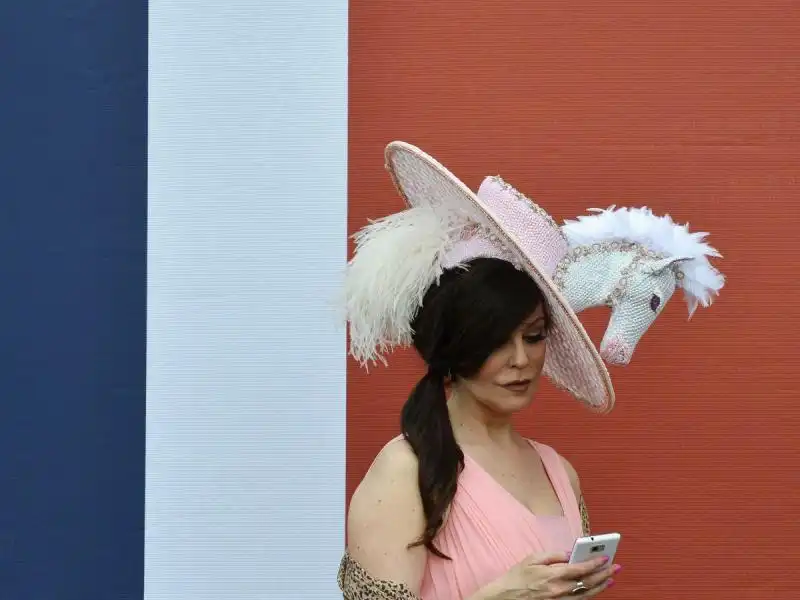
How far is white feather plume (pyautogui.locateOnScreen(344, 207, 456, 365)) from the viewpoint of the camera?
1.62 metres

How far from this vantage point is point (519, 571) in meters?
1.52

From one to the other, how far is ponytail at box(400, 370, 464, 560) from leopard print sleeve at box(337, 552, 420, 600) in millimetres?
58

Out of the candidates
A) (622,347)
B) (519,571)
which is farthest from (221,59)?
(519,571)

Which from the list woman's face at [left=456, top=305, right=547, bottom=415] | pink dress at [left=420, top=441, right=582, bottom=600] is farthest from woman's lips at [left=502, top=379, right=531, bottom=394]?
pink dress at [left=420, top=441, right=582, bottom=600]

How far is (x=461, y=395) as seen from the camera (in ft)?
5.54

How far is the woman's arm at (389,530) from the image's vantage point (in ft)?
5.06

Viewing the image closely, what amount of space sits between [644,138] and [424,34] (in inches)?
17.7

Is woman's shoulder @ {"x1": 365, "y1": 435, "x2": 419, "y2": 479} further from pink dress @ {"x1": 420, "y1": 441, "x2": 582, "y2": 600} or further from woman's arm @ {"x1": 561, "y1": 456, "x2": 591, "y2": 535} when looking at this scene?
woman's arm @ {"x1": 561, "y1": 456, "x2": 591, "y2": 535}

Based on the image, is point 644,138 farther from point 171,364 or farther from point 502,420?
point 171,364

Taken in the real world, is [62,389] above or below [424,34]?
below

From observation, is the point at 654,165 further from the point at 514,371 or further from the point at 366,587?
the point at 366,587

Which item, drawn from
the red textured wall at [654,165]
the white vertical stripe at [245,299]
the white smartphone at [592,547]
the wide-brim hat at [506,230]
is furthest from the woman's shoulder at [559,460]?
the white vertical stripe at [245,299]

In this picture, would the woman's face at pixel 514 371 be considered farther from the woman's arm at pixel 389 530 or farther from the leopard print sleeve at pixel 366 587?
the leopard print sleeve at pixel 366 587

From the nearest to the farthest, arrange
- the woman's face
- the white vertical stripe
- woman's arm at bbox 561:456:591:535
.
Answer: the woman's face
woman's arm at bbox 561:456:591:535
the white vertical stripe
